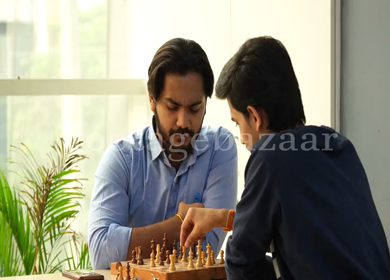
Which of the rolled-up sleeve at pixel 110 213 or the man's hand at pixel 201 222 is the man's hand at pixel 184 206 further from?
the man's hand at pixel 201 222

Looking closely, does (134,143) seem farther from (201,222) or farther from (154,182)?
(201,222)

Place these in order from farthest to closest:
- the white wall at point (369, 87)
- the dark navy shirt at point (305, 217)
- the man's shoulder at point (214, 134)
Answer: the white wall at point (369, 87), the man's shoulder at point (214, 134), the dark navy shirt at point (305, 217)

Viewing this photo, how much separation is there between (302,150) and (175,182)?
1.14 metres

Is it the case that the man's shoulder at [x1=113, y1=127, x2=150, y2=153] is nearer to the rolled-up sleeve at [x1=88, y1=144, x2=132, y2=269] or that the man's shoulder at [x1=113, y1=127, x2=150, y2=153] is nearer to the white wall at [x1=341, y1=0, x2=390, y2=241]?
the rolled-up sleeve at [x1=88, y1=144, x2=132, y2=269]

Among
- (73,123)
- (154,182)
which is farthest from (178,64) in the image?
(73,123)

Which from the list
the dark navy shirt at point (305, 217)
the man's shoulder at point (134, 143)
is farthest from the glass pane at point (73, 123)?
the dark navy shirt at point (305, 217)

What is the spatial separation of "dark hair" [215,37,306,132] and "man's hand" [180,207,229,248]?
0.40m

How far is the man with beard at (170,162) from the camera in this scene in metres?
2.52

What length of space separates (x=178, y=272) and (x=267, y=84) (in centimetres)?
65

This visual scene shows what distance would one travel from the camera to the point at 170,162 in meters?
2.66

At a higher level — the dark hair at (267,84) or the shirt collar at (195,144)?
the dark hair at (267,84)

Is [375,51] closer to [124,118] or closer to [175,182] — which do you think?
[175,182]

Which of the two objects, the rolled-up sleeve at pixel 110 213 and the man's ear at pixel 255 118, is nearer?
the man's ear at pixel 255 118

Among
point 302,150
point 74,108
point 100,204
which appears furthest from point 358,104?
point 74,108
